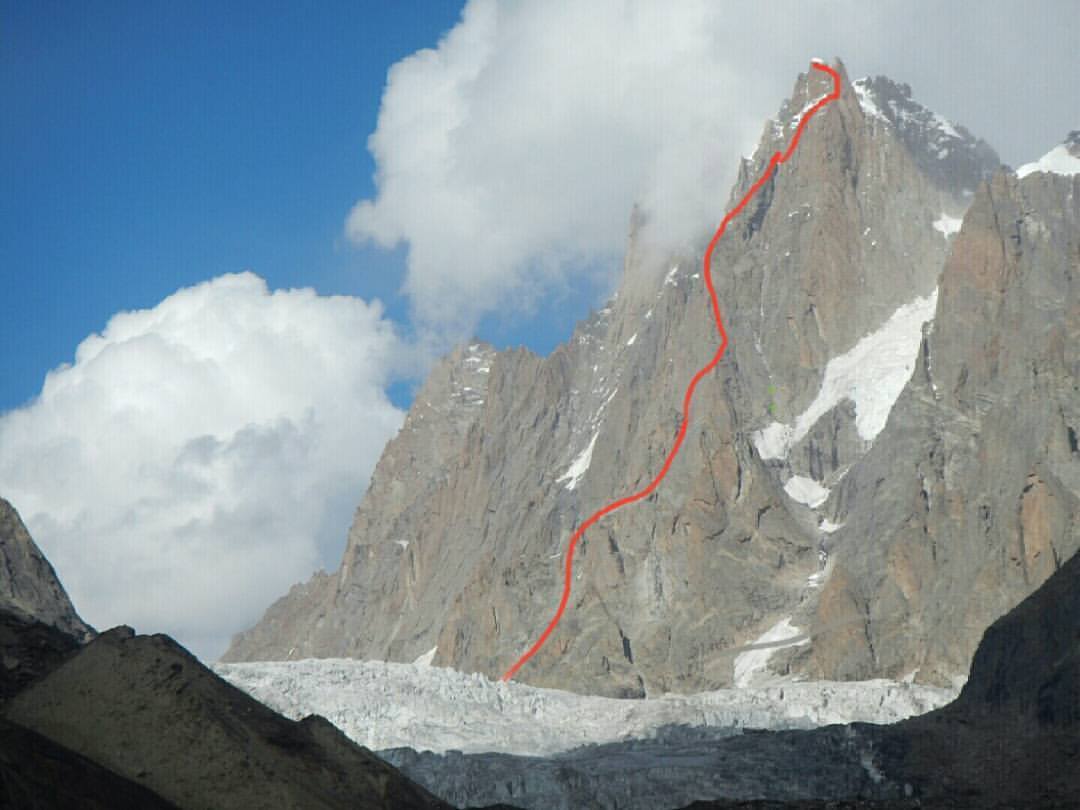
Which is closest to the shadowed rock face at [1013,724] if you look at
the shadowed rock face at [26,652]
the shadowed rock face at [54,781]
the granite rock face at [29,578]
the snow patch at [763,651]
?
the shadowed rock face at [26,652]

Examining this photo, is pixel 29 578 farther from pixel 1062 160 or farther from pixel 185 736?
pixel 1062 160

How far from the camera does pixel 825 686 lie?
112812 millimetres

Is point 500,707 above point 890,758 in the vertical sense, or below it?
above

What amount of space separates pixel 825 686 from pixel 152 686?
8430cm

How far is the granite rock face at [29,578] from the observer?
310 feet

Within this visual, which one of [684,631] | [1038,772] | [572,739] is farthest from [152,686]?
[684,631]

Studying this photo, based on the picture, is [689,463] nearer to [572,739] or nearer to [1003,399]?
[1003,399]

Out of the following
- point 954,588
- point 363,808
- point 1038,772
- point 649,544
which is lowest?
point 363,808

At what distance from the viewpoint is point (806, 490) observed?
184 m

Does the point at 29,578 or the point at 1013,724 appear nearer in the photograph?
the point at 1013,724

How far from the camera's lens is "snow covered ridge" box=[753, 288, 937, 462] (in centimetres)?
18762

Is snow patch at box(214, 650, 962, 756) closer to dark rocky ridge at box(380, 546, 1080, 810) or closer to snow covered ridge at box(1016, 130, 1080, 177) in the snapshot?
dark rocky ridge at box(380, 546, 1080, 810)

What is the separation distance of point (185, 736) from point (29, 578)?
68600 millimetres

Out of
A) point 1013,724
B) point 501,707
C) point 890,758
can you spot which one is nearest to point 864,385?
point 501,707
